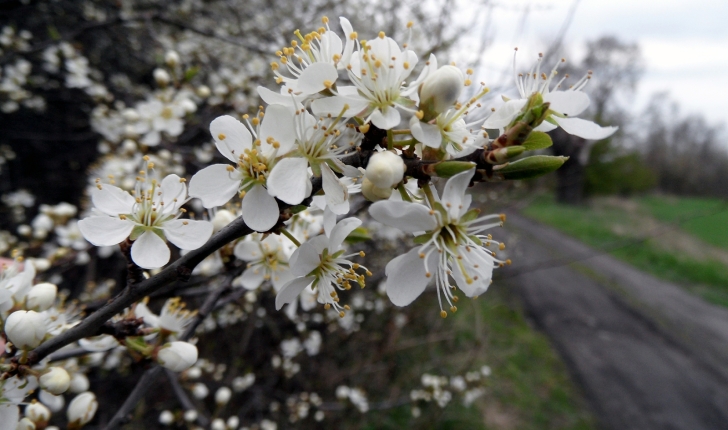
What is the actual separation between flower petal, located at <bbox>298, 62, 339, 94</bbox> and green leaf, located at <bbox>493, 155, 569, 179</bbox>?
0.36 metres

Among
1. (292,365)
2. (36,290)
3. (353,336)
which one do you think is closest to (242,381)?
(292,365)

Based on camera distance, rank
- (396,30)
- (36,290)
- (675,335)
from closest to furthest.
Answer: (36,290), (396,30), (675,335)

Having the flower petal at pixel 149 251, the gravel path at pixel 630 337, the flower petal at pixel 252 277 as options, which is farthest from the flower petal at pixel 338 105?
the gravel path at pixel 630 337

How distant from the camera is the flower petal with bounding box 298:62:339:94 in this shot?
0.76 metres

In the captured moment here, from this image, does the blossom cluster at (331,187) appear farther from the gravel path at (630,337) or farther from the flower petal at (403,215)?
the gravel path at (630,337)

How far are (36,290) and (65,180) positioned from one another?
301 centimetres

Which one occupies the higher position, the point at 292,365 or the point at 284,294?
the point at 284,294

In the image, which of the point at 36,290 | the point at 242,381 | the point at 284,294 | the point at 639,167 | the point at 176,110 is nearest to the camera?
the point at 284,294

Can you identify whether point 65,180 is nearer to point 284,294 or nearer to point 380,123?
point 284,294

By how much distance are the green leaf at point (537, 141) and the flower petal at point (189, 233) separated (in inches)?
25.8

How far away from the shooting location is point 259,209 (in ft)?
2.59

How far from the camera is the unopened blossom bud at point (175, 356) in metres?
1.01

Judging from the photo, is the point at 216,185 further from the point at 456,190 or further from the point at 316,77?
the point at 456,190

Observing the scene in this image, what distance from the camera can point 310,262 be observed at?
2.94 feet
